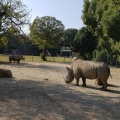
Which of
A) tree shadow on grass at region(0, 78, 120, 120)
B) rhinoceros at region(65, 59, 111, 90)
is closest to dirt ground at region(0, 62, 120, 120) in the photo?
tree shadow on grass at region(0, 78, 120, 120)

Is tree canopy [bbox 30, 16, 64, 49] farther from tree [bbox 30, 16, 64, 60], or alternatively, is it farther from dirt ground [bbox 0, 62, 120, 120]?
dirt ground [bbox 0, 62, 120, 120]

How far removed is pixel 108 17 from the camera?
2023 cm

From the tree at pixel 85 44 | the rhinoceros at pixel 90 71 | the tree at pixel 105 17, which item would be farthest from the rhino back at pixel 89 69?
the tree at pixel 85 44

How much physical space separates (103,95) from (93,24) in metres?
16.9

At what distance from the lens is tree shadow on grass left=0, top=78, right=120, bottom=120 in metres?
8.98

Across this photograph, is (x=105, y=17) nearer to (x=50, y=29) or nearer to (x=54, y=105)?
(x=54, y=105)

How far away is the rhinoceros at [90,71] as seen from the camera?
1514 cm

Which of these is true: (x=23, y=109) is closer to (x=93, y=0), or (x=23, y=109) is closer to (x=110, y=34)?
(x=110, y=34)

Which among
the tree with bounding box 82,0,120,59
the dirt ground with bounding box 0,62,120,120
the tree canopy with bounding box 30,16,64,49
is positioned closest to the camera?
the dirt ground with bounding box 0,62,120,120

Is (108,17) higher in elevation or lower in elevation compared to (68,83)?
higher

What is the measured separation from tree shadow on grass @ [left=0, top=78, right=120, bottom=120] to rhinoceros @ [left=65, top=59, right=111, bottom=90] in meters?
2.23

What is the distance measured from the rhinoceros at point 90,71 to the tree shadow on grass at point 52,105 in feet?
7.33

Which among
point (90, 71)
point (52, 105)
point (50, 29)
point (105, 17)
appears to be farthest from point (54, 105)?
point (50, 29)

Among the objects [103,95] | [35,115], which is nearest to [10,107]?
[35,115]
